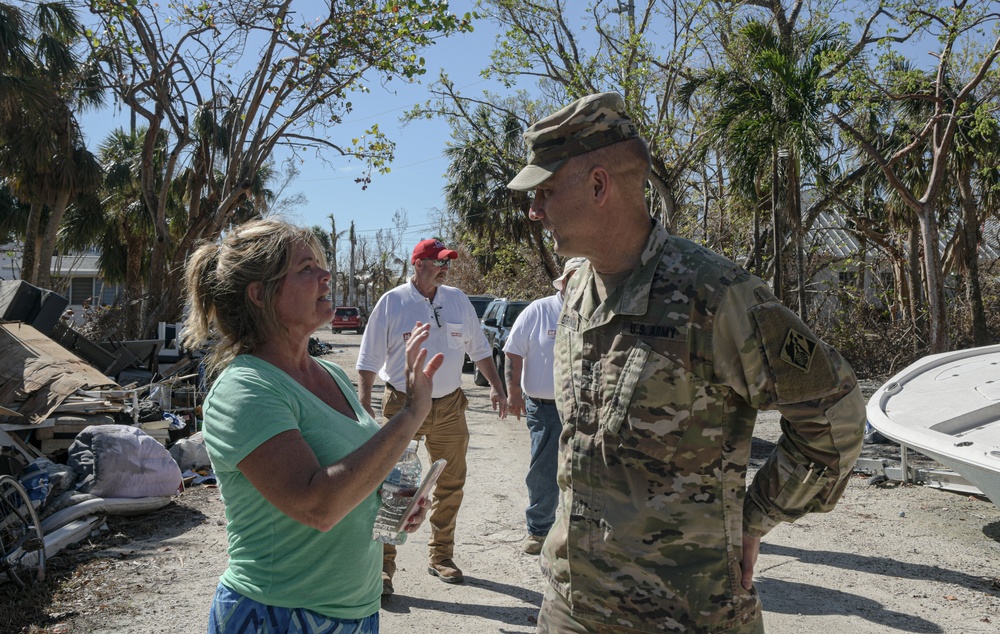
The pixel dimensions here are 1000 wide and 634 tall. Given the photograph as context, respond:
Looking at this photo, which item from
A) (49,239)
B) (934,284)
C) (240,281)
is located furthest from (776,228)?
(49,239)

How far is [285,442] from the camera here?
6.15 ft

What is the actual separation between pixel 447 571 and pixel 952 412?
396 cm

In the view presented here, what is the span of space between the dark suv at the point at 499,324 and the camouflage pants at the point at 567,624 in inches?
538

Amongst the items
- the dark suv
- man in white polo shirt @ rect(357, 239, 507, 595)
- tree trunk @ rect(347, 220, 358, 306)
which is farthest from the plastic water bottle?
tree trunk @ rect(347, 220, 358, 306)

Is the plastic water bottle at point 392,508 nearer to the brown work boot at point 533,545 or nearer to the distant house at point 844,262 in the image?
the brown work boot at point 533,545

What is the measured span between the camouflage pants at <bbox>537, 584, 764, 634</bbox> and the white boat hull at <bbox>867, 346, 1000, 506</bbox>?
3.73m

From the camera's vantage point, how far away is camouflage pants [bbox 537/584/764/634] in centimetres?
195

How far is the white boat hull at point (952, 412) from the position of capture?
199 inches

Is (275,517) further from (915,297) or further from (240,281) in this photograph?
(915,297)

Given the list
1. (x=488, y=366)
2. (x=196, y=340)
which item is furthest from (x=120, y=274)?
(x=196, y=340)

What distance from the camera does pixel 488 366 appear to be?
5.83 metres

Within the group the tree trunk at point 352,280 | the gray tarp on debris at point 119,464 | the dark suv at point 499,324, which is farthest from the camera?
the tree trunk at point 352,280

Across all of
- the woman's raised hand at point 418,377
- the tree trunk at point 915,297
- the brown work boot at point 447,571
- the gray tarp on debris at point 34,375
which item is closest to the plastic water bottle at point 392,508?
the woman's raised hand at point 418,377

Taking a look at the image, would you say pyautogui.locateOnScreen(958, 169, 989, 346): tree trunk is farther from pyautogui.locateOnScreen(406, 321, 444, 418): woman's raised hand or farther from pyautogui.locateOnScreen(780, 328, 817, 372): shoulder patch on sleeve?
pyautogui.locateOnScreen(406, 321, 444, 418): woman's raised hand
